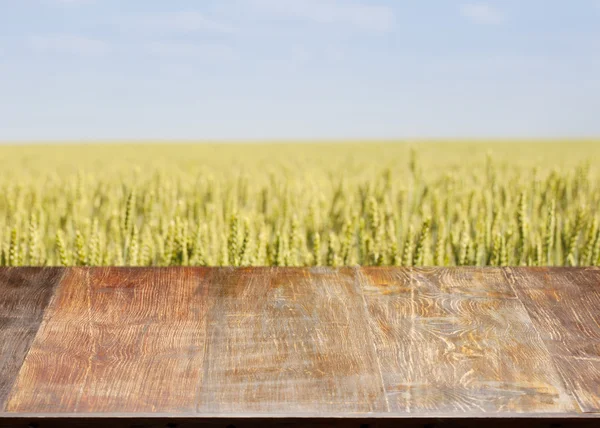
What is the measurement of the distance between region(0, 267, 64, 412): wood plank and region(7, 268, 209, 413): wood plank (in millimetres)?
18

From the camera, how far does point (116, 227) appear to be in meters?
2.51

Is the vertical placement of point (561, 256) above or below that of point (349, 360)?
below

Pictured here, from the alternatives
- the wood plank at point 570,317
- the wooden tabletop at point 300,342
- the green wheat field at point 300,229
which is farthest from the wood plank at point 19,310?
the wood plank at point 570,317

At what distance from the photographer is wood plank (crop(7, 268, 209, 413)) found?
3.40 feet

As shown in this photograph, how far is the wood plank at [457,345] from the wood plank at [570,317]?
0.03 m

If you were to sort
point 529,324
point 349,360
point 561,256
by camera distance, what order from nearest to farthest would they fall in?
point 349,360 → point 529,324 → point 561,256

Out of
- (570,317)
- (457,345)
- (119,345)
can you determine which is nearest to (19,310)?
(119,345)

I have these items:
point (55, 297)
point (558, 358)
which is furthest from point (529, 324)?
point (55, 297)

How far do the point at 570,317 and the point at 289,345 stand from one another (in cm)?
59

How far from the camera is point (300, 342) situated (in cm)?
121

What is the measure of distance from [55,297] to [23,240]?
1.17 meters

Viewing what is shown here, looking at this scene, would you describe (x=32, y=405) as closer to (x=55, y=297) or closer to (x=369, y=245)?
(x=55, y=297)
